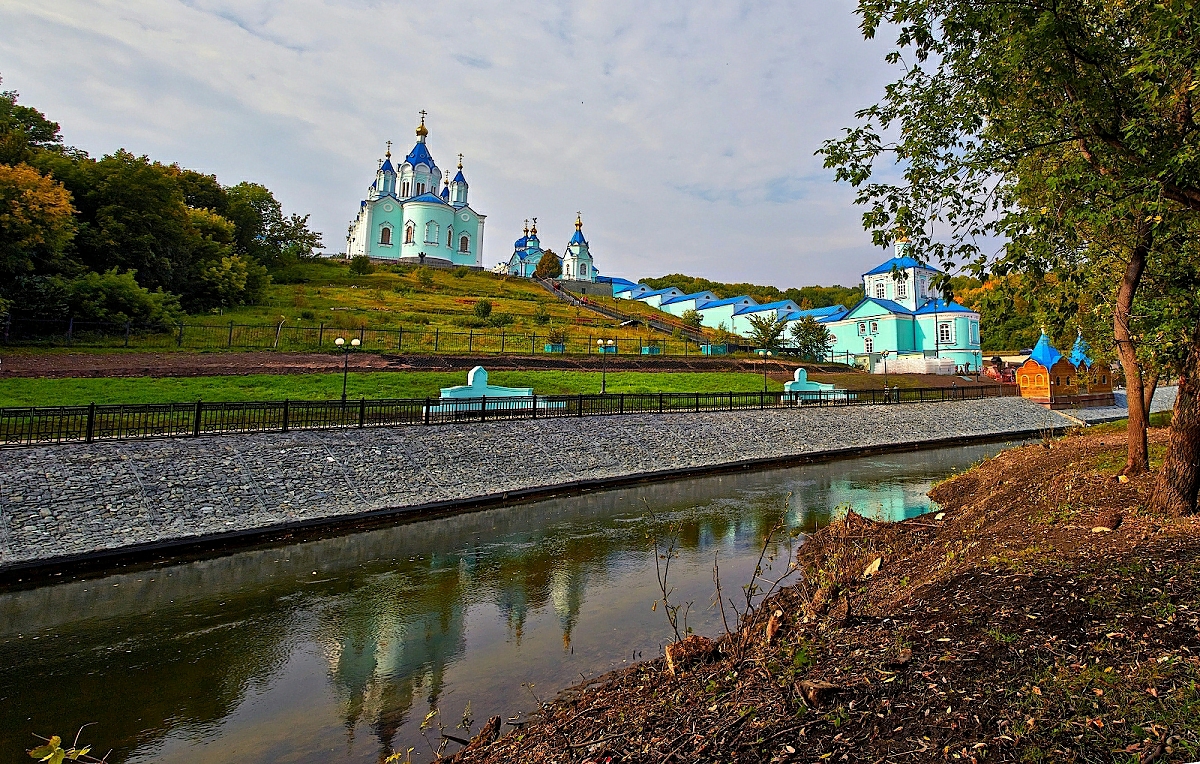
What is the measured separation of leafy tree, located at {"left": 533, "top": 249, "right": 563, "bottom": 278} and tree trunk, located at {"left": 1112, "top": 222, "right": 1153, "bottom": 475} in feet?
257

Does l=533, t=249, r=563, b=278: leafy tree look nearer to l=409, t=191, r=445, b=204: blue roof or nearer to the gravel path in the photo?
l=409, t=191, r=445, b=204: blue roof

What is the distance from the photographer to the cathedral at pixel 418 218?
250ft

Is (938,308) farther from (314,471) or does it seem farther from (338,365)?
(314,471)

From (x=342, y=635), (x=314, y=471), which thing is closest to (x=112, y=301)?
(x=314, y=471)

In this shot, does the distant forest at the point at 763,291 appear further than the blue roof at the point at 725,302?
Yes

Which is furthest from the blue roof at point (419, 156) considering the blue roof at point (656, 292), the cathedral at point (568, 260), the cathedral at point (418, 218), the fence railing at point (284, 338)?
the fence railing at point (284, 338)

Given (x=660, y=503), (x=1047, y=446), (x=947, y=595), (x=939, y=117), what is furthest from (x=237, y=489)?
(x=1047, y=446)

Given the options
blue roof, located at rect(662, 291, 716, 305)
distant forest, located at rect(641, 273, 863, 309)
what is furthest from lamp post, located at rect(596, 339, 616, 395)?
distant forest, located at rect(641, 273, 863, 309)

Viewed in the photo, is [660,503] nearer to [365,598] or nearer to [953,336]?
[365,598]

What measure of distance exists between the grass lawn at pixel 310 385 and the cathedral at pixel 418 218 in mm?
50945

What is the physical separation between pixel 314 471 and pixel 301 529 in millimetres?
1860

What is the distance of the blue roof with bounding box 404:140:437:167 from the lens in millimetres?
78075

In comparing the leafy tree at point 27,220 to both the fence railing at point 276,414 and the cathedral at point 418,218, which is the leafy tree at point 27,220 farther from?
the cathedral at point 418,218

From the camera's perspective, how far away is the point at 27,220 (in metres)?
22.8
